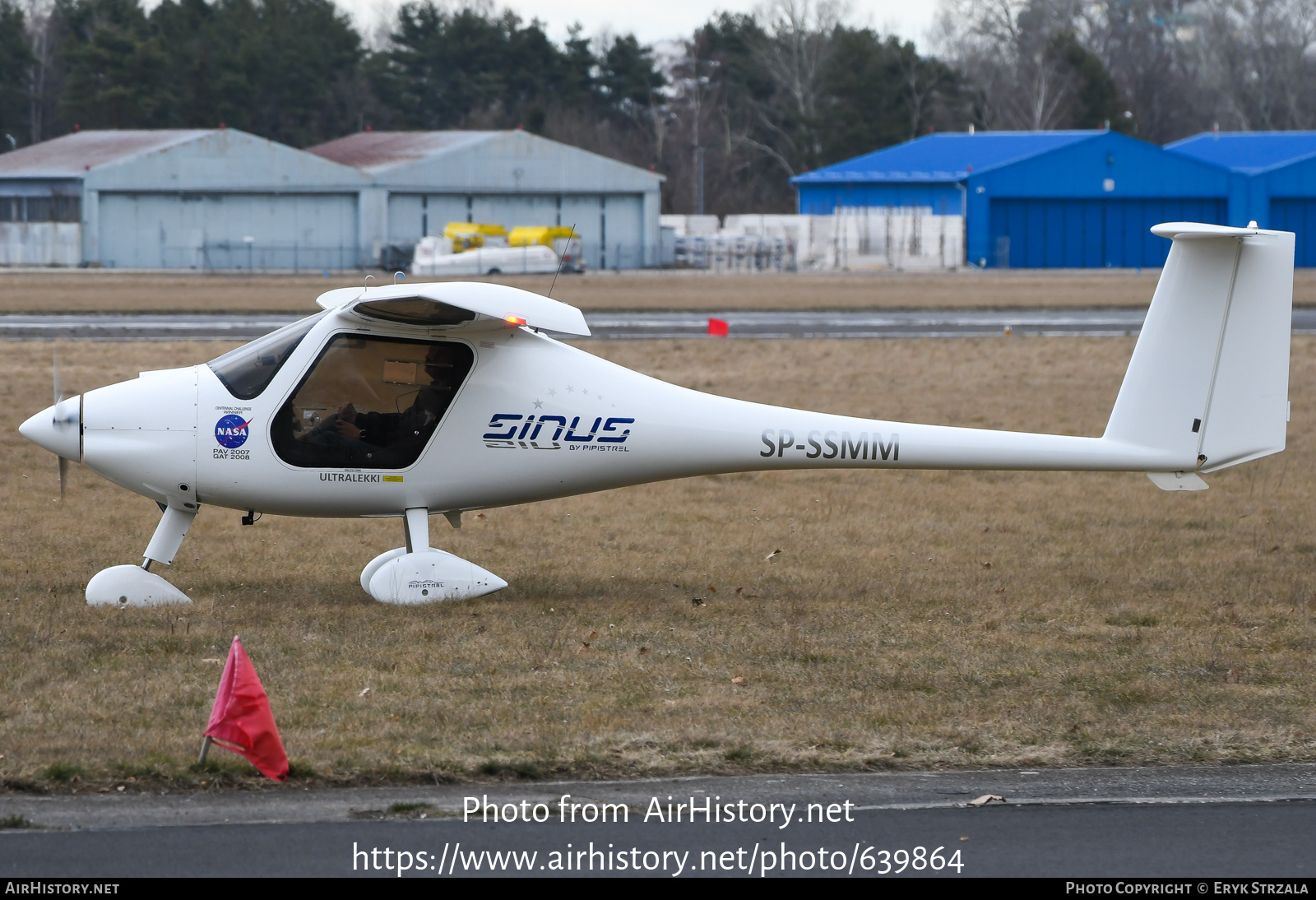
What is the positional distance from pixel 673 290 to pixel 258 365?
42.9 metres

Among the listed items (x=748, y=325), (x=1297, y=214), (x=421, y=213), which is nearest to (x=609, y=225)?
(x=421, y=213)

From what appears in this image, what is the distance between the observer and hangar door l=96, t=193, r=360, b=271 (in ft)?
220

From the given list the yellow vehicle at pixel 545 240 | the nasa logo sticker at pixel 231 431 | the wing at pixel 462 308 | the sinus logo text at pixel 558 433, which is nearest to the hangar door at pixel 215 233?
the yellow vehicle at pixel 545 240

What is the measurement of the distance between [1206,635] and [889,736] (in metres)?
3.14

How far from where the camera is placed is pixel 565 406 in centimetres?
983

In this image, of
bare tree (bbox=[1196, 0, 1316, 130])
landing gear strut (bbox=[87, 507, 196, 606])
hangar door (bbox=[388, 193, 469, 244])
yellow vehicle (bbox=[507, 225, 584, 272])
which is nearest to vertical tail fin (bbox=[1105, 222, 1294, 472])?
landing gear strut (bbox=[87, 507, 196, 606])

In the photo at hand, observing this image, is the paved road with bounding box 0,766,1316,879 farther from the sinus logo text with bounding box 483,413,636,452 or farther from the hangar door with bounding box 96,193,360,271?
the hangar door with bounding box 96,193,360,271

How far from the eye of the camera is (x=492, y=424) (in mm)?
9781

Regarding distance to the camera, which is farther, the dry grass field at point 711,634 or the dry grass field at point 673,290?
the dry grass field at point 673,290

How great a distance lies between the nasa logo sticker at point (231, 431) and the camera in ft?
31.0

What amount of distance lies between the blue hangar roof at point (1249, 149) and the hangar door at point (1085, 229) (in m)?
3.07

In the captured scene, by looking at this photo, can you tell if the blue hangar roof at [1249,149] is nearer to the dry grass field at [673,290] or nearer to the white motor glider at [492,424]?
the dry grass field at [673,290]

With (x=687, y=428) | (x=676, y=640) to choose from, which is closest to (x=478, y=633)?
(x=676, y=640)
